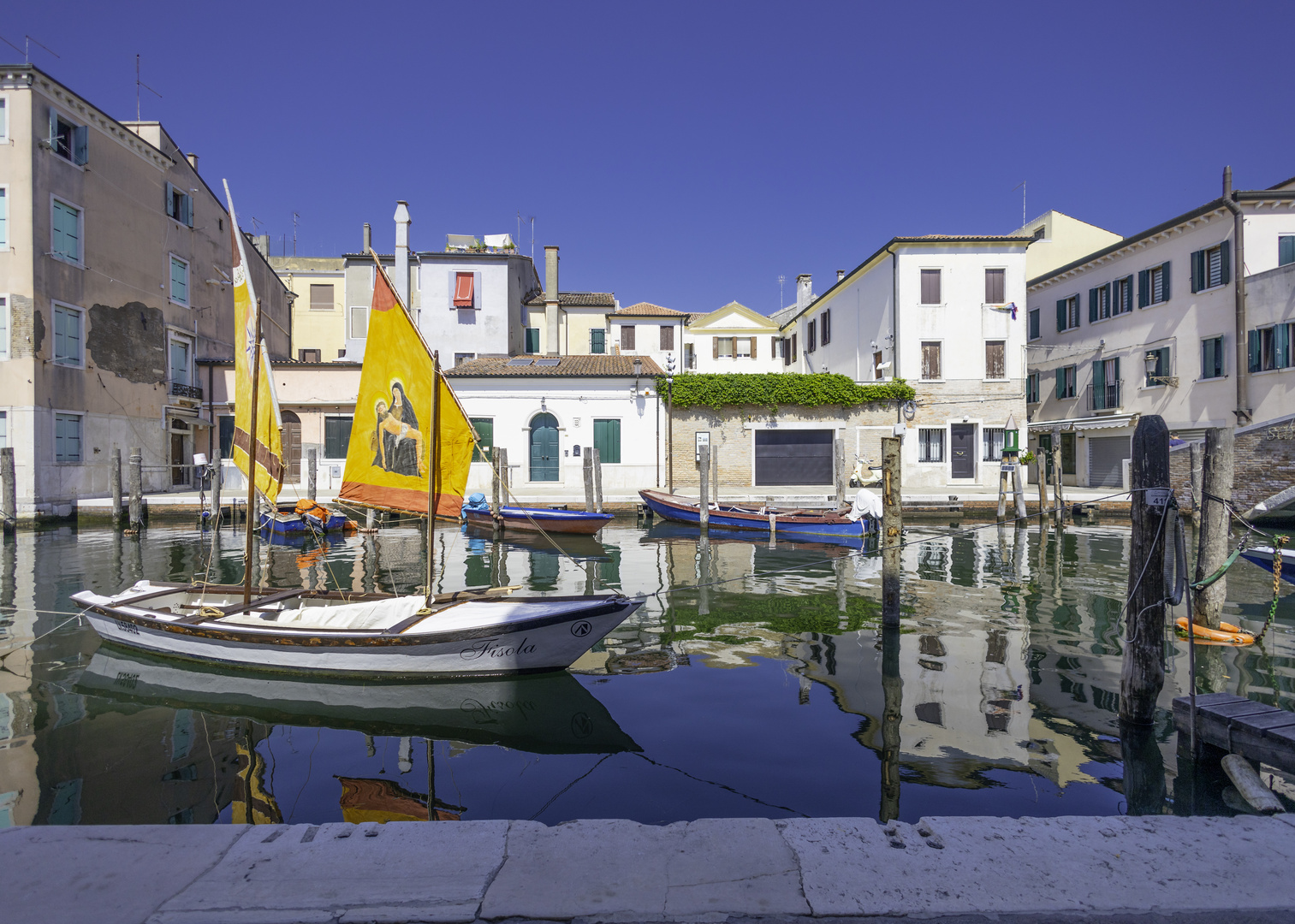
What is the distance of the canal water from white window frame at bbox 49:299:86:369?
12666 mm

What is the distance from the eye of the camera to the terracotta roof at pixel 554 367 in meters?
26.5

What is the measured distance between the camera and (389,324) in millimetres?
8070

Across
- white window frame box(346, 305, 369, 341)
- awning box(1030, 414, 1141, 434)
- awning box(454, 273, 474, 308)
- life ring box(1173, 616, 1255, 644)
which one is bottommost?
life ring box(1173, 616, 1255, 644)

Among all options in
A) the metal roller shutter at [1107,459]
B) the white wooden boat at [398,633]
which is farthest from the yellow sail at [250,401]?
the metal roller shutter at [1107,459]

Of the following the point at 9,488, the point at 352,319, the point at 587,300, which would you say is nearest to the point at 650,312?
the point at 587,300

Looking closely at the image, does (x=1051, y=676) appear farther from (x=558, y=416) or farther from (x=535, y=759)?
(x=558, y=416)

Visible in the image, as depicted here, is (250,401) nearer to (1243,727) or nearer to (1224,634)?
(1243,727)

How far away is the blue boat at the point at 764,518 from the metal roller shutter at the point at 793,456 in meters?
6.08

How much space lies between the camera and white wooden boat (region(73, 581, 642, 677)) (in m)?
7.54

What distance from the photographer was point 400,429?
8398 mm

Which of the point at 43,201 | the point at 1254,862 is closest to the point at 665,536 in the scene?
the point at 1254,862

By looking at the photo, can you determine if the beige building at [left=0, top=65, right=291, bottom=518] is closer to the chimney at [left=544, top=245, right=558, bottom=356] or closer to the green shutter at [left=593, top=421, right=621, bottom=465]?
the green shutter at [left=593, top=421, right=621, bottom=465]

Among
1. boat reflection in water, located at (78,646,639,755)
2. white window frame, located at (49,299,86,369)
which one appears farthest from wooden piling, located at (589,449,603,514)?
white window frame, located at (49,299,86,369)

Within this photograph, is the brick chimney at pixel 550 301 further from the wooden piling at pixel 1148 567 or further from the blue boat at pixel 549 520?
the wooden piling at pixel 1148 567
